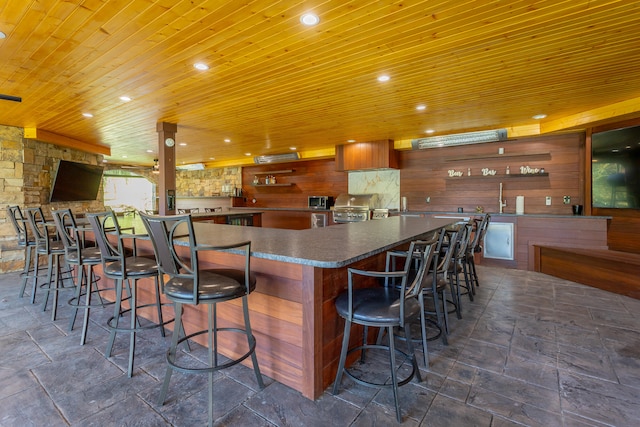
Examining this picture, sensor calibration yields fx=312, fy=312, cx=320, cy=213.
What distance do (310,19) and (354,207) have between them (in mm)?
4762

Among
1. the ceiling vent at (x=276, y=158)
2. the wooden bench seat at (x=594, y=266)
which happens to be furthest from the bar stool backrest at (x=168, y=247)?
the ceiling vent at (x=276, y=158)

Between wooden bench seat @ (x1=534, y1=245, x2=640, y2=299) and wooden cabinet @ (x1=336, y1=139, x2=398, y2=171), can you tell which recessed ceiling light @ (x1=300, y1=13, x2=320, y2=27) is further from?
wooden bench seat @ (x1=534, y1=245, x2=640, y2=299)

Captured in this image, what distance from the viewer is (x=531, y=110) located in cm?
426

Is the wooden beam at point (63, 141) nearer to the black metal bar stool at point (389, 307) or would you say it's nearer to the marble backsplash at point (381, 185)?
the marble backsplash at point (381, 185)

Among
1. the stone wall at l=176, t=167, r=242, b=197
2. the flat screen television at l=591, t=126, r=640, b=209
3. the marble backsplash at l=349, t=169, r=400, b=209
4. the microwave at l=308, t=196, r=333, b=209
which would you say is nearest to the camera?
the flat screen television at l=591, t=126, r=640, b=209

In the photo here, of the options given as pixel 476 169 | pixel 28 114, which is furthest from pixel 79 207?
pixel 476 169

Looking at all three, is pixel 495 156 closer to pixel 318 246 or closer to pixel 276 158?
pixel 276 158

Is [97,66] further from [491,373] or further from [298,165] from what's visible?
[298,165]

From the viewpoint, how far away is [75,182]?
5.92 metres

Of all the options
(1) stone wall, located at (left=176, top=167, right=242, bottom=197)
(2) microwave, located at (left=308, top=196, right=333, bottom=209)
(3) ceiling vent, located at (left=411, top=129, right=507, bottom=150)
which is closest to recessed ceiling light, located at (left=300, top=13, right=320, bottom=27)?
(3) ceiling vent, located at (left=411, top=129, right=507, bottom=150)

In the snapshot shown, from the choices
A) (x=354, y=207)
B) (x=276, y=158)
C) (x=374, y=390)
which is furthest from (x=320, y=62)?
(x=276, y=158)

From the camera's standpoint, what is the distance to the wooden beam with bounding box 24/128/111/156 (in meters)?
5.06

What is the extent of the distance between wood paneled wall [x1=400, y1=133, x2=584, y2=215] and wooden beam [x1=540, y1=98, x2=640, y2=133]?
1.48 feet

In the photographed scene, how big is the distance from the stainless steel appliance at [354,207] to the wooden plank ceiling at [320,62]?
2072mm
